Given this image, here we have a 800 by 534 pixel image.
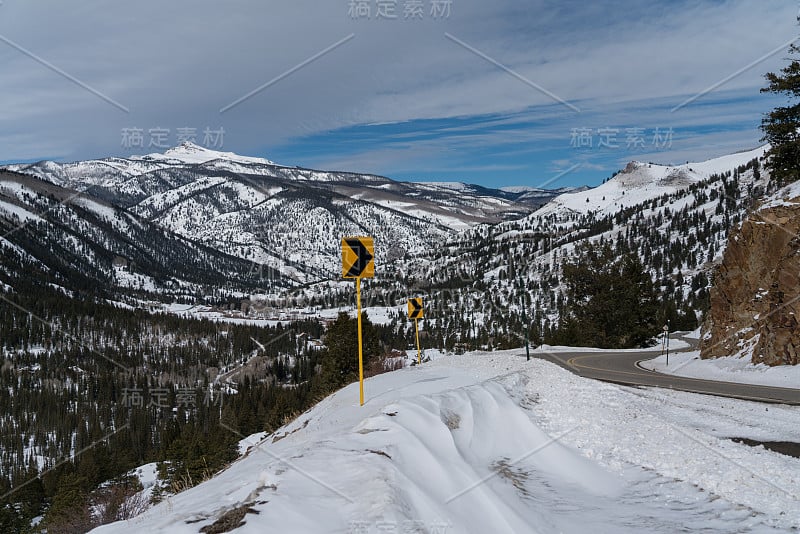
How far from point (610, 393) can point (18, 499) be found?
376ft

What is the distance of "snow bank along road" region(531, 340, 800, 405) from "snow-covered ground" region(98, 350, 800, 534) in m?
4.55

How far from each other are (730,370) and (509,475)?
21.9 metres

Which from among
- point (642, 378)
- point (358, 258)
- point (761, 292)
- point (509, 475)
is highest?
point (358, 258)

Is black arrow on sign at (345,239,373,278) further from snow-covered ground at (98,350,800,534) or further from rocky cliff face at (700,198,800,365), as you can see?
rocky cliff face at (700,198,800,365)

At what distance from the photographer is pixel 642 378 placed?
81.7 feet

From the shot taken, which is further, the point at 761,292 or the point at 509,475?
the point at 761,292

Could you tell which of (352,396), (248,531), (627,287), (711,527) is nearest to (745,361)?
(352,396)

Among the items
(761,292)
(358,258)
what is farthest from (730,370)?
(358,258)

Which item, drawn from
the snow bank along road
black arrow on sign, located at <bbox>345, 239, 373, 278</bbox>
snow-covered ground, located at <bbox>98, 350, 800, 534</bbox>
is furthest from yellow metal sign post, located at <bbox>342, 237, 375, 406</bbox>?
the snow bank along road

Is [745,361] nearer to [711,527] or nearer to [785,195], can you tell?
[785,195]

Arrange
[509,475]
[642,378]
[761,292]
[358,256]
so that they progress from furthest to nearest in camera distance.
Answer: [761,292] < [642,378] < [358,256] < [509,475]

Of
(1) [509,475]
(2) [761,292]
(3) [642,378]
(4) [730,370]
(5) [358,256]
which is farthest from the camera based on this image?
(2) [761,292]

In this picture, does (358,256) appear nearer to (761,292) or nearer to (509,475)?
(509,475)

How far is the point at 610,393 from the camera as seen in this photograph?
15.6 metres
